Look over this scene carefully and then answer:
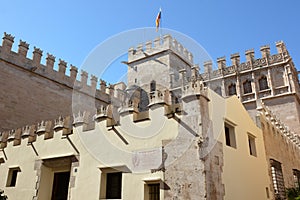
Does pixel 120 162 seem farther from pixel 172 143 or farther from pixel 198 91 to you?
pixel 198 91

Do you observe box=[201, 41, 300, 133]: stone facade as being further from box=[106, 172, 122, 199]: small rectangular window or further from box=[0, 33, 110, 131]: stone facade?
box=[106, 172, 122, 199]: small rectangular window

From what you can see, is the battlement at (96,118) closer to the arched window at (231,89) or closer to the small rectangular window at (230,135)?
the small rectangular window at (230,135)

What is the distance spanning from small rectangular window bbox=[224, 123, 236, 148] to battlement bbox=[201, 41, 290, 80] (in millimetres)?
13731

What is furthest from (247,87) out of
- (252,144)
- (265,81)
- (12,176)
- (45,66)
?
(12,176)

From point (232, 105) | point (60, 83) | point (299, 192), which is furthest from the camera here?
point (60, 83)

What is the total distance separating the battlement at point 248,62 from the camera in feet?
66.5

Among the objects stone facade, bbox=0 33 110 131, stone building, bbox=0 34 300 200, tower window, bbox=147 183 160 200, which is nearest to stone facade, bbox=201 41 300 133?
stone building, bbox=0 34 300 200

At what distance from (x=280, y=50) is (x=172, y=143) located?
16960 millimetres

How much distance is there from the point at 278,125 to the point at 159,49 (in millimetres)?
11655

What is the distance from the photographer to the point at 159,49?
22281 mm

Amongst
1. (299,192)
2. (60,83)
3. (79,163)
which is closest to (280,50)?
(299,192)

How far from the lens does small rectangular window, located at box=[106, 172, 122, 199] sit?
8.17 m

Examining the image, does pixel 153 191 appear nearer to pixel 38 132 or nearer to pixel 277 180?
pixel 38 132

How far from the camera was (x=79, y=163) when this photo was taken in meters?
9.12
